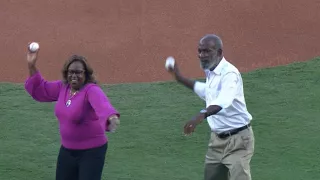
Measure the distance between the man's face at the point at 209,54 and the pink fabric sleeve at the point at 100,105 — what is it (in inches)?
36.7

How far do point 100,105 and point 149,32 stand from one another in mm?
9047

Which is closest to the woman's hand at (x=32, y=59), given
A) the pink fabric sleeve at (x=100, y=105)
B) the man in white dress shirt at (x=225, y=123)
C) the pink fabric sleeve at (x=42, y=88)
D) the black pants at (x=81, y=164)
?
the pink fabric sleeve at (x=42, y=88)

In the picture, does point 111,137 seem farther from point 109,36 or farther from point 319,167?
point 109,36

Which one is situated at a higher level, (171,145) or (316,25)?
(316,25)

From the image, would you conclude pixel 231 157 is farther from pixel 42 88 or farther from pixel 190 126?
pixel 42 88

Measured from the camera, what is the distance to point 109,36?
1403cm

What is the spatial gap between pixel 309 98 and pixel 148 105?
2551 mm

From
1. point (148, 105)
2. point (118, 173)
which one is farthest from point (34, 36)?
point (118, 173)

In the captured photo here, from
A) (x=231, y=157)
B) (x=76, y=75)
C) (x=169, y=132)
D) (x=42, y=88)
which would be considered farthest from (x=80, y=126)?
(x=169, y=132)

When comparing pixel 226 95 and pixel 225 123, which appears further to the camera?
pixel 225 123

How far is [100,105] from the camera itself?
17.1 feet

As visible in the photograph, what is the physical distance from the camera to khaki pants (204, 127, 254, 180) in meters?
5.66

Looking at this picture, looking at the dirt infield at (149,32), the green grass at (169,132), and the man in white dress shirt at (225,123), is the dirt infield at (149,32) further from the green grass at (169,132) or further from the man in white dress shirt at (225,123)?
the man in white dress shirt at (225,123)

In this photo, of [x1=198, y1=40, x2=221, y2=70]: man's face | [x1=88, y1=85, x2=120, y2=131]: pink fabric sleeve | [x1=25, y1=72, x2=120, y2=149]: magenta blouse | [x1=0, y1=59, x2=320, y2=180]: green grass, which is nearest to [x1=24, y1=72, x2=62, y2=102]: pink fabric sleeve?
[x1=25, y1=72, x2=120, y2=149]: magenta blouse
